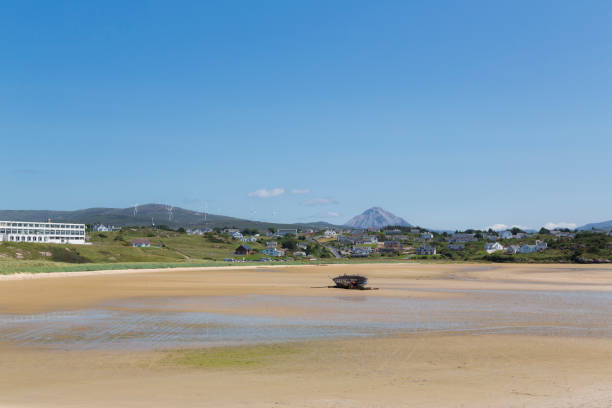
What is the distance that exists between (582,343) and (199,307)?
21.2 meters

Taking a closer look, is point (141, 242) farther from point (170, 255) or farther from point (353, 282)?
point (353, 282)

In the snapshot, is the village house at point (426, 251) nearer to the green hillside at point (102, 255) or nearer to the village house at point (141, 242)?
the green hillside at point (102, 255)

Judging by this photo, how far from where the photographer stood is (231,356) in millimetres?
18094

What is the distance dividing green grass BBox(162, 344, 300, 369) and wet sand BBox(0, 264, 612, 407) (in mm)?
160

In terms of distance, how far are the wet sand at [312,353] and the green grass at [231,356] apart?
0.16 m

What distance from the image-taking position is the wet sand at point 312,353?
12664 mm

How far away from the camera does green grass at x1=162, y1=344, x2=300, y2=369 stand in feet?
54.9

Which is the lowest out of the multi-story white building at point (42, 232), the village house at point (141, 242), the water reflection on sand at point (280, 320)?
the water reflection on sand at point (280, 320)

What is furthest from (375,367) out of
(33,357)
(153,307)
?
(153,307)

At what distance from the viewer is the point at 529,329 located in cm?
2497

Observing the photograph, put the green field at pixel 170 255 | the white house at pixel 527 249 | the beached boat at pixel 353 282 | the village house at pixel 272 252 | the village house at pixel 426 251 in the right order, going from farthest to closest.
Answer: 1. the village house at pixel 426 251
2. the village house at pixel 272 252
3. the white house at pixel 527 249
4. the green field at pixel 170 255
5. the beached boat at pixel 353 282

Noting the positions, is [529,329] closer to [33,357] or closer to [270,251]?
[33,357]

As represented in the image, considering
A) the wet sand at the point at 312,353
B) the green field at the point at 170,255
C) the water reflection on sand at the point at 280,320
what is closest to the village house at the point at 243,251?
the green field at the point at 170,255

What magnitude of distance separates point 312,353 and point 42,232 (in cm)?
17092
